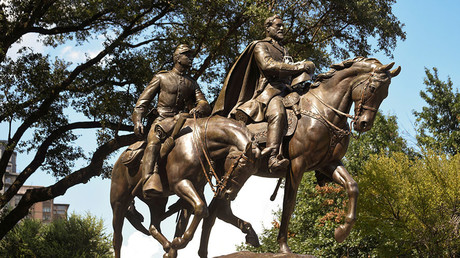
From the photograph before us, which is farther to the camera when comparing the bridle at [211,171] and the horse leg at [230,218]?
the horse leg at [230,218]

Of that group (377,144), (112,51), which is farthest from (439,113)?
(112,51)

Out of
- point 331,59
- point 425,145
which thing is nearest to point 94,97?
point 331,59

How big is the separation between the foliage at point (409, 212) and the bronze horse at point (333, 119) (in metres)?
13.7

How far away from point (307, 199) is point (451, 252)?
5.49 m

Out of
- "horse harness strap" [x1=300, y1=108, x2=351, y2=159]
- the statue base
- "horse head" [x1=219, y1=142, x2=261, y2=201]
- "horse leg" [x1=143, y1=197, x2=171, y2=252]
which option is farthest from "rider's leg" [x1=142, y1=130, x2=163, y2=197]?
"horse harness strap" [x1=300, y1=108, x2=351, y2=159]

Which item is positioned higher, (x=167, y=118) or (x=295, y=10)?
(x=295, y=10)

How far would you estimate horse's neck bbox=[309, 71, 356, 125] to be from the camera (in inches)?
361

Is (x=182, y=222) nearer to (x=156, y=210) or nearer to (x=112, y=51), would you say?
(x=156, y=210)

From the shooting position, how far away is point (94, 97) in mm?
20062

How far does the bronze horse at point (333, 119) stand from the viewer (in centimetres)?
900

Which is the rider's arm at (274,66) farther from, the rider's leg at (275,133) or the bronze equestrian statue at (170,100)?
the bronze equestrian statue at (170,100)


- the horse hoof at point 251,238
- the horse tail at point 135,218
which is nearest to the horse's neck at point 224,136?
the horse hoof at point 251,238

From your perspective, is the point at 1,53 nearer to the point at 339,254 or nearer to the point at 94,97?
the point at 94,97

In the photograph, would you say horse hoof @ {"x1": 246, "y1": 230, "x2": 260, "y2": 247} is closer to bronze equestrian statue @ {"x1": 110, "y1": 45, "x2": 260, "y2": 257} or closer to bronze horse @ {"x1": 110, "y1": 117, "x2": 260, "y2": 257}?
bronze horse @ {"x1": 110, "y1": 117, "x2": 260, "y2": 257}
